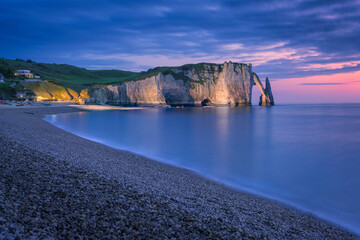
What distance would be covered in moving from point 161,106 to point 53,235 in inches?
3128

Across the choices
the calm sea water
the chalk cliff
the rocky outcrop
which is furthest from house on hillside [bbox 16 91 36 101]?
the rocky outcrop

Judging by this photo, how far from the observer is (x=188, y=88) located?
8869 cm

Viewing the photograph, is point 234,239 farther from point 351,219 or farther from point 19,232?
point 351,219

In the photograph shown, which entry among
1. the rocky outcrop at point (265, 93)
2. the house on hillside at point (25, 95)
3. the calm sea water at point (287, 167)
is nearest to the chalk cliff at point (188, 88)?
the rocky outcrop at point (265, 93)

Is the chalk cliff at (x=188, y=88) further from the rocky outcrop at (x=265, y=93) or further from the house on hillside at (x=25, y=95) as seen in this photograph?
the house on hillside at (x=25, y=95)

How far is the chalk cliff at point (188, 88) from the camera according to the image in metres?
83.2

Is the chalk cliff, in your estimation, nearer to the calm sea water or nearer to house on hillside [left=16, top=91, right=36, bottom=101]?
house on hillside [left=16, top=91, right=36, bottom=101]

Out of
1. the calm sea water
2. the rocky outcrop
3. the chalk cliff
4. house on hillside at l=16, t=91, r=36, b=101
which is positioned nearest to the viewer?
the calm sea water

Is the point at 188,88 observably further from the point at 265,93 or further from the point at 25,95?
the point at 25,95

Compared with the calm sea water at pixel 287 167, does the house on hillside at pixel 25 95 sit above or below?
above

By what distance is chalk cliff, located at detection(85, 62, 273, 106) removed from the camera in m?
83.2

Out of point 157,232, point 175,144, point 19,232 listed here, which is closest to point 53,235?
point 19,232

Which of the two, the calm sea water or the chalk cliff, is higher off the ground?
the chalk cliff

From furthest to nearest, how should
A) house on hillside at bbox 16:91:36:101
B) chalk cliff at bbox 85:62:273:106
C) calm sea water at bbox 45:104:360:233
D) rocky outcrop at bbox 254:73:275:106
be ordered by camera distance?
rocky outcrop at bbox 254:73:275:106
chalk cliff at bbox 85:62:273:106
house on hillside at bbox 16:91:36:101
calm sea water at bbox 45:104:360:233
